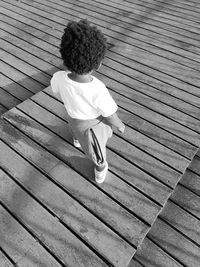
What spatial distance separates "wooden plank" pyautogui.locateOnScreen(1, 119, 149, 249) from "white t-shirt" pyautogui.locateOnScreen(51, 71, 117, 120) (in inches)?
26.4

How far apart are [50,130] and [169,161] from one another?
125 cm

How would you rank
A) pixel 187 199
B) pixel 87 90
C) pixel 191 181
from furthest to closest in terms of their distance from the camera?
pixel 191 181, pixel 187 199, pixel 87 90

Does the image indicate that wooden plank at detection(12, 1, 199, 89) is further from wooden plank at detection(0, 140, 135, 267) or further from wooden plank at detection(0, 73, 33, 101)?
wooden plank at detection(0, 140, 135, 267)

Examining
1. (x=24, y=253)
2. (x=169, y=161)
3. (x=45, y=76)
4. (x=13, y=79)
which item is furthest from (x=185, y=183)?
(x=13, y=79)

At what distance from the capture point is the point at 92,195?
2373 mm

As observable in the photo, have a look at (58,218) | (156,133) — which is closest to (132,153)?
(156,133)

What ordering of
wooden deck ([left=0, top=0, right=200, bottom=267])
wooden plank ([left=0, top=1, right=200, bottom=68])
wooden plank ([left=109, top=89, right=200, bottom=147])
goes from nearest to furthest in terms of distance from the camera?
wooden deck ([left=0, top=0, right=200, bottom=267])
wooden plank ([left=109, top=89, right=200, bottom=147])
wooden plank ([left=0, top=1, right=200, bottom=68])

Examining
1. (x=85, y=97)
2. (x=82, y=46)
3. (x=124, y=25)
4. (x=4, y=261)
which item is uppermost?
(x=82, y=46)

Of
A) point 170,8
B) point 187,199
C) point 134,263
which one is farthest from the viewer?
point 170,8

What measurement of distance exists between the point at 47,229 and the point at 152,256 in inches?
33.9

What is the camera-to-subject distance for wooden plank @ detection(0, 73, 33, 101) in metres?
3.51

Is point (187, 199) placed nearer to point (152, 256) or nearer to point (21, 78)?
point (152, 256)

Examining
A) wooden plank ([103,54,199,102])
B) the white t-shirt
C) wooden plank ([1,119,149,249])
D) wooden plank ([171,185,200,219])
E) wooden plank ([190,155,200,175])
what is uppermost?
the white t-shirt

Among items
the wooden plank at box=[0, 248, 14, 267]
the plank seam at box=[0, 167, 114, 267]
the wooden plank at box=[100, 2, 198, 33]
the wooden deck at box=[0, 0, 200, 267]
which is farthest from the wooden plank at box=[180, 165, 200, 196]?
the wooden plank at box=[100, 2, 198, 33]
